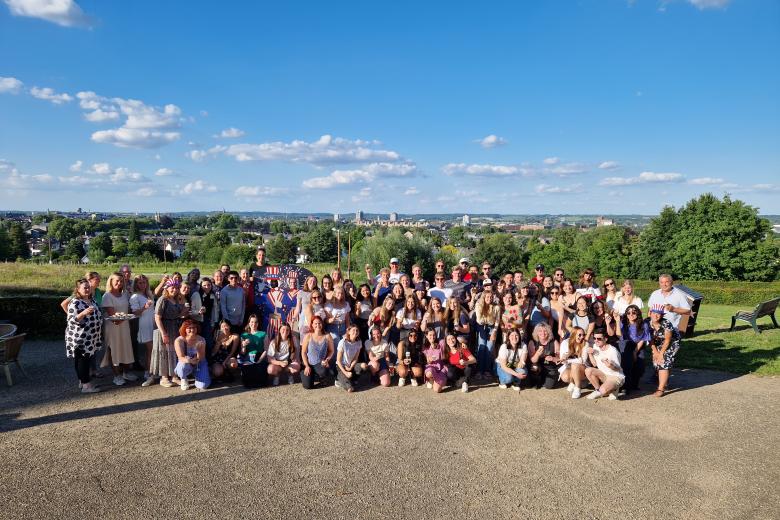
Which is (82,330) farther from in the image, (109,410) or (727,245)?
(727,245)

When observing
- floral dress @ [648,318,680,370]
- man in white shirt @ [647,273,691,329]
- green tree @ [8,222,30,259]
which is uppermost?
man in white shirt @ [647,273,691,329]

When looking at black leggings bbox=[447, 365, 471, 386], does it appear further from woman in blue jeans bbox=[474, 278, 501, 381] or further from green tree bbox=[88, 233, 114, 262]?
green tree bbox=[88, 233, 114, 262]

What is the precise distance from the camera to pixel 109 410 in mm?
6699

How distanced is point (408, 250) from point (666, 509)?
43.9m

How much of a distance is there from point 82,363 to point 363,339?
4.57 meters

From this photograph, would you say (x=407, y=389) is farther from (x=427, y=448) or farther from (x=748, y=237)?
(x=748, y=237)

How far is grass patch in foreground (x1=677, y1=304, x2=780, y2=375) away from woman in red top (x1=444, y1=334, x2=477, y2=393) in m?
4.76

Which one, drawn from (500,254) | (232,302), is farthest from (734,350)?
(500,254)

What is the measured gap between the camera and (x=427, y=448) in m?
5.70

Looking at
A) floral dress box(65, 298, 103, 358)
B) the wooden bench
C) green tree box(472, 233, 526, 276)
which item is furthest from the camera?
green tree box(472, 233, 526, 276)

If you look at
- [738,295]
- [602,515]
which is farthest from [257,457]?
[738,295]

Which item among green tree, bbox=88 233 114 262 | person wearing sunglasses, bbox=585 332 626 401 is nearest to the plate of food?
person wearing sunglasses, bbox=585 332 626 401

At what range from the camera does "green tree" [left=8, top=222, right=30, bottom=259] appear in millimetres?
77000

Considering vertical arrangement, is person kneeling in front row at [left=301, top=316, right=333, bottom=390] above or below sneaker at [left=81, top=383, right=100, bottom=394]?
above
